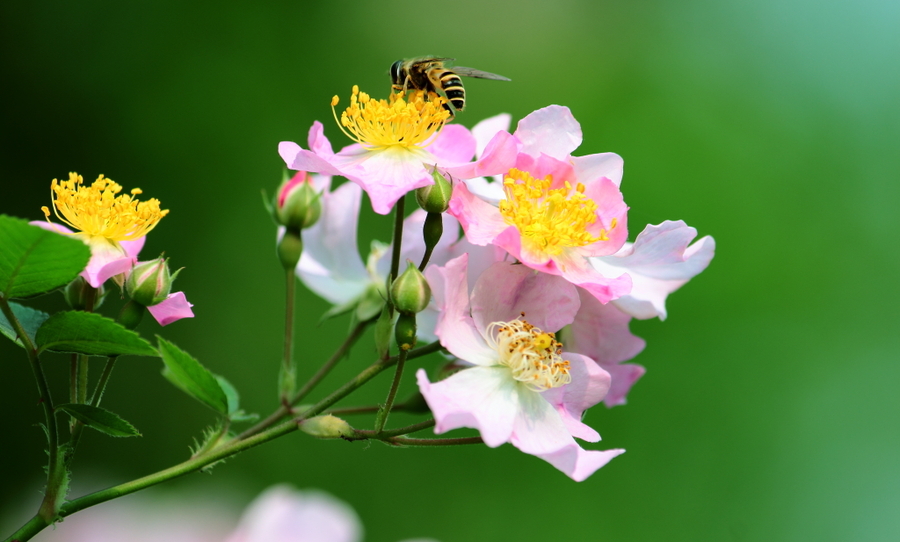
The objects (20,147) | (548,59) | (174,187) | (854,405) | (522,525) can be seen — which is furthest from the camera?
(548,59)

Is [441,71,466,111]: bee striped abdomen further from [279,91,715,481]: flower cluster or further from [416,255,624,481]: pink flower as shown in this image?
[416,255,624,481]: pink flower

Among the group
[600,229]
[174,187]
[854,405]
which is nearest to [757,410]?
[854,405]

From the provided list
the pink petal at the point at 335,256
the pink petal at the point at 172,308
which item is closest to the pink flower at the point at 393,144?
the pink petal at the point at 172,308

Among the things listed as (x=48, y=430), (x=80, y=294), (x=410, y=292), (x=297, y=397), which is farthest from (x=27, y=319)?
(x=410, y=292)

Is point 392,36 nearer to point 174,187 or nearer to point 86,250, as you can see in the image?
point 174,187

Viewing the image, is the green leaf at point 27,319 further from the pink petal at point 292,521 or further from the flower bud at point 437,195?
the flower bud at point 437,195

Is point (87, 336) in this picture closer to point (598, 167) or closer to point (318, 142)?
point (318, 142)
